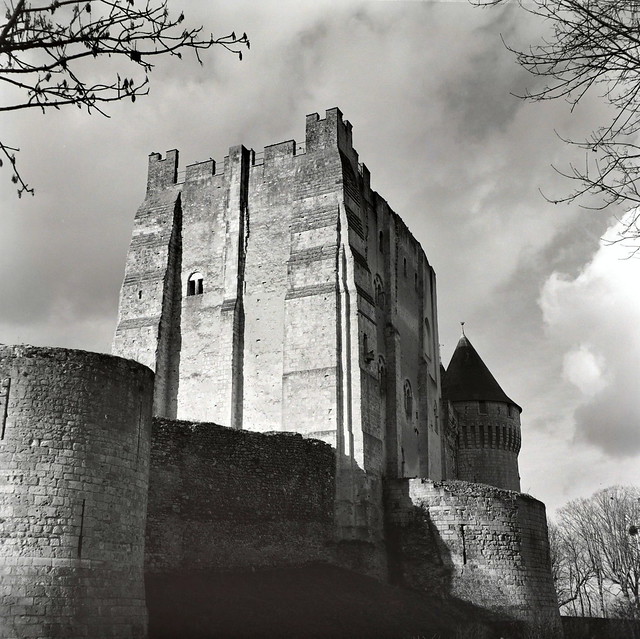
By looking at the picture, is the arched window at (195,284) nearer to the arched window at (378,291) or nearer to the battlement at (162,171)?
the battlement at (162,171)

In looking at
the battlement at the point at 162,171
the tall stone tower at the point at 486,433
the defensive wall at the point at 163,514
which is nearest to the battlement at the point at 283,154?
the battlement at the point at 162,171

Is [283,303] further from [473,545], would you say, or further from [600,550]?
[600,550]

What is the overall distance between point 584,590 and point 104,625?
116 ft

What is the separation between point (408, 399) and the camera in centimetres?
3030

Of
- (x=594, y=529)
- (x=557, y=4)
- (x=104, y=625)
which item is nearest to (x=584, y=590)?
(x=594, y=529)

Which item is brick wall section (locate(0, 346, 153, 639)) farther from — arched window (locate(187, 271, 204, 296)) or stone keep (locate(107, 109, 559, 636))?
arched window (locate(187, 271, 204, 296))

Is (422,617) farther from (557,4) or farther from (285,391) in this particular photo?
(557,4)

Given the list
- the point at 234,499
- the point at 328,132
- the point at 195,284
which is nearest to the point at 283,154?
the point at 328,132

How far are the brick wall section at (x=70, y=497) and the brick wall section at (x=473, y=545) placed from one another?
12267 mm

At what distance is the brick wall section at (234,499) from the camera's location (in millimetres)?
18156

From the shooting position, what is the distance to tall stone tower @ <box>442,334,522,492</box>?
130 feet

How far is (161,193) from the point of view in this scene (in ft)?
99.7

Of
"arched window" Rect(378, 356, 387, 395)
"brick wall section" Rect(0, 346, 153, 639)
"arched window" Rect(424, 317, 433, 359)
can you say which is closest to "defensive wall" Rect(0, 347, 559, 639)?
"brick wall section" Rect(0, 346, 153, 639)

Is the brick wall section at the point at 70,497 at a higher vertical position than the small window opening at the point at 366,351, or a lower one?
lower
